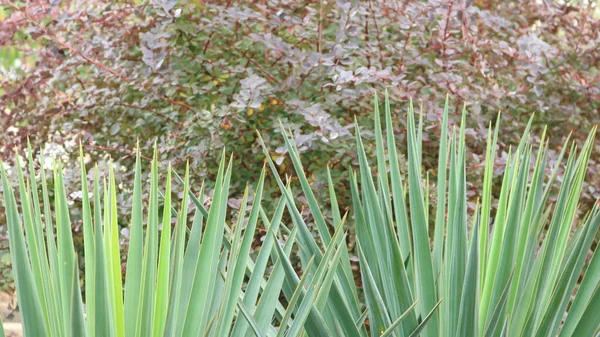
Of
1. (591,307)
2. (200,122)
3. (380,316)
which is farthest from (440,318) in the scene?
Result: (200,122)

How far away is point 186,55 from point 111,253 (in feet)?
6.99

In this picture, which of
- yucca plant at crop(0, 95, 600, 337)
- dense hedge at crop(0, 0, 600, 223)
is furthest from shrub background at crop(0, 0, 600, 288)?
yucca plant at crop(0, 95, 600, 337)

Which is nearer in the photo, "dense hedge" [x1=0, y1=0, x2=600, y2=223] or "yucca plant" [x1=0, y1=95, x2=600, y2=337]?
"yucca plant" [x1=0, y1=95, x2=600, y2=337]

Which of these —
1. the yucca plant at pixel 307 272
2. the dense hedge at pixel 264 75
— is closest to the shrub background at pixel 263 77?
the dense hedge at pixel 264 75

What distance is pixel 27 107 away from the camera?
3.70m

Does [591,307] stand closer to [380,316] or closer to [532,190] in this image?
[532,190]

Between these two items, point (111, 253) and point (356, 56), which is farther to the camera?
point (356, 56)

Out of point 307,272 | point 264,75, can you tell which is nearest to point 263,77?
point 264,75

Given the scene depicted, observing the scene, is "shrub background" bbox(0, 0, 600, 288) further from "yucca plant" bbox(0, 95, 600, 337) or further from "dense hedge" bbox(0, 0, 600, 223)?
"yucca plant" bbox(0, 95, 600, 337)

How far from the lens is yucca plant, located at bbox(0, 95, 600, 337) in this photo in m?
1.23

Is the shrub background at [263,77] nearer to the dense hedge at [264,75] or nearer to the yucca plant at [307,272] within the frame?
the dense hedge at [264,75]

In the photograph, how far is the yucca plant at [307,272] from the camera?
123 centimetres

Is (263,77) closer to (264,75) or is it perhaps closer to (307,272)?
(264,75)

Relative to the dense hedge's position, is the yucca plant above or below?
above
